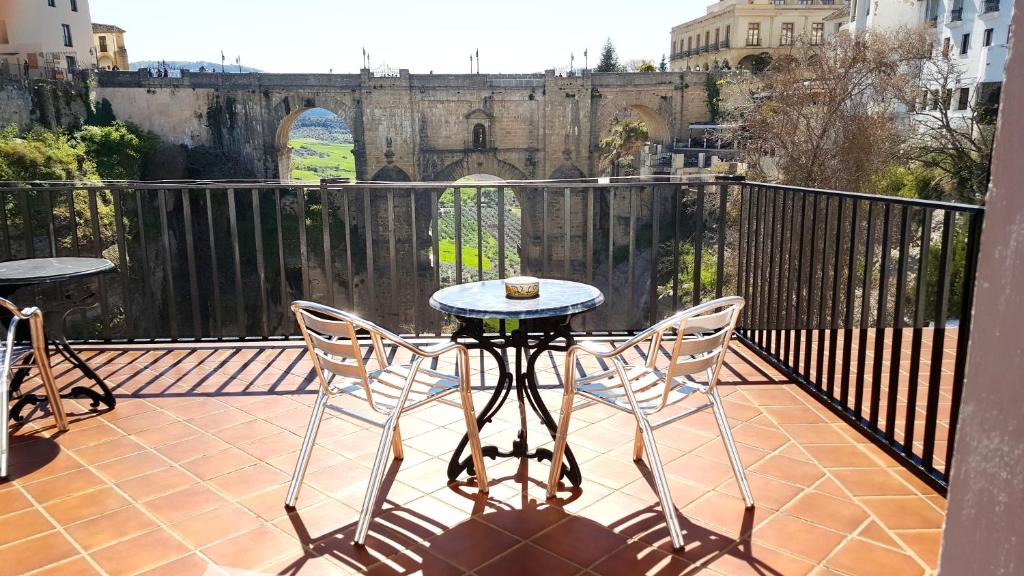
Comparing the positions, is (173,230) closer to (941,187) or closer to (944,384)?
(941,187)

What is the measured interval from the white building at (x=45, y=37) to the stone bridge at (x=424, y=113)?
8.39 feet

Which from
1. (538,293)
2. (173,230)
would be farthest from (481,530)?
(173,230)

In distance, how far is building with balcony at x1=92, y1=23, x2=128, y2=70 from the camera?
4738cm

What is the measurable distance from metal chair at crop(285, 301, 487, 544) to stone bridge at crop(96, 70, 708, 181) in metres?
30.1

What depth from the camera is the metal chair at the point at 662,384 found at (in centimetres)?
232

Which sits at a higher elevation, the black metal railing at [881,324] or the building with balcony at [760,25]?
the building with balcony at [760,25]

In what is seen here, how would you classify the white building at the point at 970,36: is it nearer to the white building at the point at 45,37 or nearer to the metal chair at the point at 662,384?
the metal chair at the point at 662,384

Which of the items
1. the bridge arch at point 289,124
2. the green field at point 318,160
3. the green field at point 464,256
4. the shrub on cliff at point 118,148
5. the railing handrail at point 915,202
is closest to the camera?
the railing handrail at point 915,202

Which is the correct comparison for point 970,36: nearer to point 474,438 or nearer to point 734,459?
point 734,459

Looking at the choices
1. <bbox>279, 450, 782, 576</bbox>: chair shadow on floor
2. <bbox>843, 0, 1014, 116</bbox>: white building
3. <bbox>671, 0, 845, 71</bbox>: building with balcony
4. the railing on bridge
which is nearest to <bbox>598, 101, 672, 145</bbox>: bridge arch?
the railing on bridge

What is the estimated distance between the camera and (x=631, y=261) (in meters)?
4.43

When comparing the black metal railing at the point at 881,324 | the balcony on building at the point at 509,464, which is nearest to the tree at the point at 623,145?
the black metal railing at the point at 881,324

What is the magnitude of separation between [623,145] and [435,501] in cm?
3117

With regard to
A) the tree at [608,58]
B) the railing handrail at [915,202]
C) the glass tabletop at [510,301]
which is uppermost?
the tree at [608,58]
